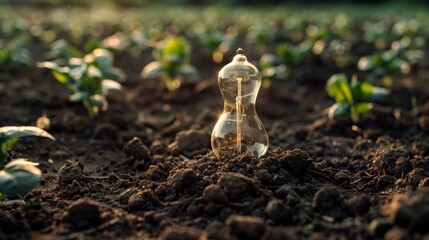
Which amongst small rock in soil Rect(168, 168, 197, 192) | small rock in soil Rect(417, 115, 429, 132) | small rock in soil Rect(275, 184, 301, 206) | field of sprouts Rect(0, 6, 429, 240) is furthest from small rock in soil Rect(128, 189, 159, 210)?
small rock in soil Rect(417, 115, 429, 132)

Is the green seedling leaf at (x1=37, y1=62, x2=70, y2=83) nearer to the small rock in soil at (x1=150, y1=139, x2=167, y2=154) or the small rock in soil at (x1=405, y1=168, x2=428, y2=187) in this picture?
the small rock in soil at (x1=150, y1=139, x2=167, y2=154)

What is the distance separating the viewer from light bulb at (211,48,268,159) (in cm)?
347

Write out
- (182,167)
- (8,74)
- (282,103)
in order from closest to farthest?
(182,167)
(282,103)
(8,74)

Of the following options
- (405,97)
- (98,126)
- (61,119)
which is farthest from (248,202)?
(405,97)

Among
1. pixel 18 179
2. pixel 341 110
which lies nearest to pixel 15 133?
pixel 18 179

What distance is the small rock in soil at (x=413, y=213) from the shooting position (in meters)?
2.46

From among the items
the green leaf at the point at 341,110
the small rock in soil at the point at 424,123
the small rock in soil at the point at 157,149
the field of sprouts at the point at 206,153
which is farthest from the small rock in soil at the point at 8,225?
the small rock in soil at the point at 424,123

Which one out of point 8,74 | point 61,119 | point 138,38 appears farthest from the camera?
point 138,38

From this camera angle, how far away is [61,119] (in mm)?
5660

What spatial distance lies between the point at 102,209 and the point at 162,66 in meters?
4.01

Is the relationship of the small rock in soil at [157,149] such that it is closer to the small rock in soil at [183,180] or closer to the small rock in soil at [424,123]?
the small rock in soil at [183,180]

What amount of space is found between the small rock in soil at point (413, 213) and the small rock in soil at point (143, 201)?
127 centimetres

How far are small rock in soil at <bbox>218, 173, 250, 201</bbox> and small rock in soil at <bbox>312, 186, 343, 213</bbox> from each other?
0.35 metres

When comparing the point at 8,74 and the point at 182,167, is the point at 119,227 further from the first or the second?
the point at 8,74
